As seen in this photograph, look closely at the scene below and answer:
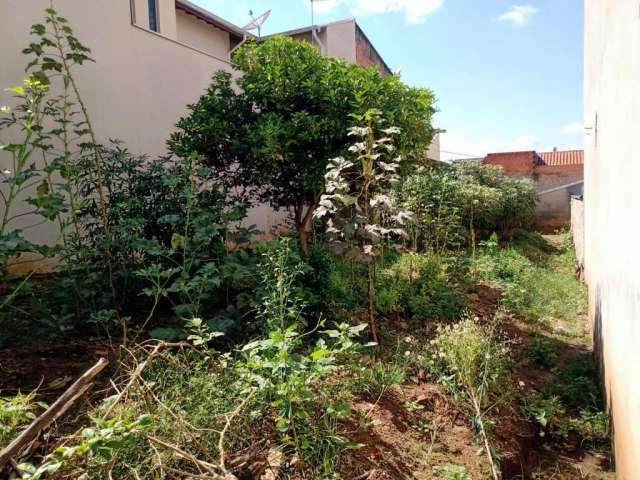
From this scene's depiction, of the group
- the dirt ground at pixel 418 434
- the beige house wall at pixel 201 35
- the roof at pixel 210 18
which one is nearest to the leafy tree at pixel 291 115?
the dirt ground at pixel 418 434

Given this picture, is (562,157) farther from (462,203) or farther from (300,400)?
(300,400)

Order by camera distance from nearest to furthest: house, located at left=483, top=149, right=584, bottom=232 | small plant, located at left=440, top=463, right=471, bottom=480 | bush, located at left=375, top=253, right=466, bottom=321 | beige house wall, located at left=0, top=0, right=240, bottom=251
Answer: small plant, located at left=440, top=463, right=471, bottom=480
bush, located at left=375, top=253, right=466, bottom=321
beige house wall, located at left=0, top=0, right=240, bottom=251
house, located at left=483, top=149, right=584, bottom=232

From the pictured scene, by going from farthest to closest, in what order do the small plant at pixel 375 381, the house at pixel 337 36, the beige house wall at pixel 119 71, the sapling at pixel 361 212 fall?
the house at pixel 337 36 → the beige house wall at pixel 119 71 → the sapling at pixel 361 212 → the small plant at pixel 375 381

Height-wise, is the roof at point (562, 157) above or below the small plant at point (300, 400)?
above

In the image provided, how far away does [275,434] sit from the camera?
2309 mm

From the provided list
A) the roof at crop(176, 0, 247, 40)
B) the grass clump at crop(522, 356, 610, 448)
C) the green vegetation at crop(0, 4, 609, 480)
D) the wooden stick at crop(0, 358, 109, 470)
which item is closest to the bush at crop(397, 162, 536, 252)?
the green vegetation at crop(0, 4, 609, 480)

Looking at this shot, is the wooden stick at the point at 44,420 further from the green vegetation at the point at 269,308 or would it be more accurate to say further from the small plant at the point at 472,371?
the small plant at the point at 472,371

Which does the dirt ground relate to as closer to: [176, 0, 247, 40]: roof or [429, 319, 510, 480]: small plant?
[429, 319, 510, 480]: small plant

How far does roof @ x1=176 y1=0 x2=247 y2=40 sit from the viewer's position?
34.8ft

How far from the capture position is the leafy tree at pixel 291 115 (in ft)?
15.5

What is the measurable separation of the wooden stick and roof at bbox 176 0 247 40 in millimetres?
10842

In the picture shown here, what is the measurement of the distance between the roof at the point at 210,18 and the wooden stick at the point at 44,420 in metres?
10.8

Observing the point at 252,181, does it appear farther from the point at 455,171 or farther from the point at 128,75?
the point at 455,171

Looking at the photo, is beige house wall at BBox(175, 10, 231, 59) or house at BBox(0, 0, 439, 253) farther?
beige house wall at BBox(175, 10, 231, 59)
